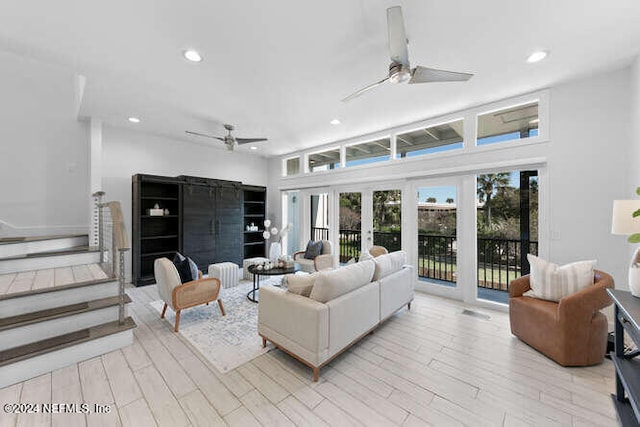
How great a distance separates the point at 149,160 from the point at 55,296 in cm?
331

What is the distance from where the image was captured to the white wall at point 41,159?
3.82 metres

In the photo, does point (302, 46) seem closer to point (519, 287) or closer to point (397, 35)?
point (397, 35)

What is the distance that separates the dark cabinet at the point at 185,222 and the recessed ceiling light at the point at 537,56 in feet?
17.8

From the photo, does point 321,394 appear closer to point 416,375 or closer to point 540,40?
point 416,375

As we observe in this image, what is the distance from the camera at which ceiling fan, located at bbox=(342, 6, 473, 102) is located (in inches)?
66.1

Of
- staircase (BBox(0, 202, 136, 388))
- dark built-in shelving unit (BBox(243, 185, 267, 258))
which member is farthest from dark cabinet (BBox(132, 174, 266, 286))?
staircase (BBox(0, 202, 136, 388))

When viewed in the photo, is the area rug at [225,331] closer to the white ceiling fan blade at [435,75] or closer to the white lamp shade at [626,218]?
the white ceiling fan blade at [435,75]

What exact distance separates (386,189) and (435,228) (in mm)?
1156

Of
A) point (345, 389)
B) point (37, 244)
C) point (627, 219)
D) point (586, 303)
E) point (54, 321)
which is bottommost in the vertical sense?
point (345, 389)

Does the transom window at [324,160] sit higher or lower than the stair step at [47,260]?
higher

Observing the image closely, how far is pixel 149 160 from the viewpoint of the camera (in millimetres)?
5070

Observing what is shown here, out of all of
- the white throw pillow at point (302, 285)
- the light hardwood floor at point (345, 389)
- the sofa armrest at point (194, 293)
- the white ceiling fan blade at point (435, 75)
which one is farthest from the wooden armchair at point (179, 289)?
the white ceiling fan blade at point (435, 75)

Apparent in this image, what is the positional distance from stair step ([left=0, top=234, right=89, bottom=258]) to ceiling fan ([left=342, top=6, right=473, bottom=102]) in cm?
509

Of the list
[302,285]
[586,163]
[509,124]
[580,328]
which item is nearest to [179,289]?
[302,285]
